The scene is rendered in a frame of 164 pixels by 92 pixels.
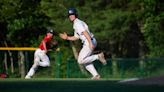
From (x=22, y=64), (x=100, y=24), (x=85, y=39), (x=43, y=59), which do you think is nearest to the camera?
(x=85, y=39)

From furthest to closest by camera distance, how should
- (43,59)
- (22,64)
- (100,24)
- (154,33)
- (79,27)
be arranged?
(154,33)
(100,24)
(22,64)
(43,59)
(79,27)

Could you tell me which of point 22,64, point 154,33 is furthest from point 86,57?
point 154,33

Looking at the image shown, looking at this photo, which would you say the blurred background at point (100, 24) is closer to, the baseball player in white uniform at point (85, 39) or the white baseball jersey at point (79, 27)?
the baseball player in white uniform at point (85, 39)

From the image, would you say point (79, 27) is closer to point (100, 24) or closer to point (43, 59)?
point (43, 59)

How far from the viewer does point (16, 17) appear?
38.5m

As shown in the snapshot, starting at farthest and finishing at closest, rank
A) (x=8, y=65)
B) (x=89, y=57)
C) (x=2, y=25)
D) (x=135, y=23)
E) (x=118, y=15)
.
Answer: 1. (x=2, y=25)
2. (x=135, y=23)
3. (x=118, y=15)
4. (x=8, y=65)
5. (x=89, y=57)

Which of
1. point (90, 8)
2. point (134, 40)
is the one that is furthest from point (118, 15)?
Result: point (134, 40)

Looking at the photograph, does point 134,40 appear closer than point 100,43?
No

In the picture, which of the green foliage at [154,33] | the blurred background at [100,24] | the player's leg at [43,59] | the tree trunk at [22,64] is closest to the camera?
the player's leg at [43,59]

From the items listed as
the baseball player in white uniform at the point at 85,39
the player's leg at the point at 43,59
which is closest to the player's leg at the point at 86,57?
the baseball player in white uniform at the point at 85,39

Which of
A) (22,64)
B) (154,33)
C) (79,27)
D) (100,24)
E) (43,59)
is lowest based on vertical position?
(154,33)

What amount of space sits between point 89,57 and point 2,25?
28.1 meters

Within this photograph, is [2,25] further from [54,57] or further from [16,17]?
[54,57]

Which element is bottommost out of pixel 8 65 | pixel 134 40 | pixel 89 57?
pixel 134 40
